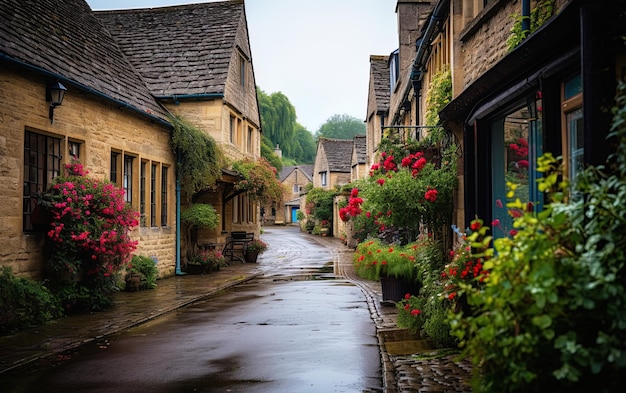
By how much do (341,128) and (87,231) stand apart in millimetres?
119069

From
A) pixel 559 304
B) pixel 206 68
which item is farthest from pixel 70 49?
pixel 559 304

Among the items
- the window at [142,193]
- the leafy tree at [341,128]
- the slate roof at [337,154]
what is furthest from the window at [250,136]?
the leafy tree at [341,128]

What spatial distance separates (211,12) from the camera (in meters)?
24.1

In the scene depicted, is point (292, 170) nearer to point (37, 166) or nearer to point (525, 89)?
point (37, 166)

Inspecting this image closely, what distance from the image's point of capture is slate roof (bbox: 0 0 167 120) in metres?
10.9

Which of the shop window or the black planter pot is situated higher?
the shop window

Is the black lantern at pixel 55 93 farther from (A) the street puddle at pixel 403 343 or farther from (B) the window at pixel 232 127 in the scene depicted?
(B) the window at pixel 232 127

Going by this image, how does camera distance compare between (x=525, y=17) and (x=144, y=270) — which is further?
(x=144, y=270)

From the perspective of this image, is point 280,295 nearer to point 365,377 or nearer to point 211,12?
point 365,377

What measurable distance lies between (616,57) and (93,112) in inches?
449

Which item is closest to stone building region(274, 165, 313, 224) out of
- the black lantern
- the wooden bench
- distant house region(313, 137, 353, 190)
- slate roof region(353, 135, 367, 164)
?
distant house region(313, 137, 353, 190)

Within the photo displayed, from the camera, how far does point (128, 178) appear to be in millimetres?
15430

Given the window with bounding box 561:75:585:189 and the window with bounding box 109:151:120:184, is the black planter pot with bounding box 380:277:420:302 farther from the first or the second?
the window with bounding box 109:151:120:184

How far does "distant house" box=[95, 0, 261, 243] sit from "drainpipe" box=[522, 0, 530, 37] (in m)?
14.4
